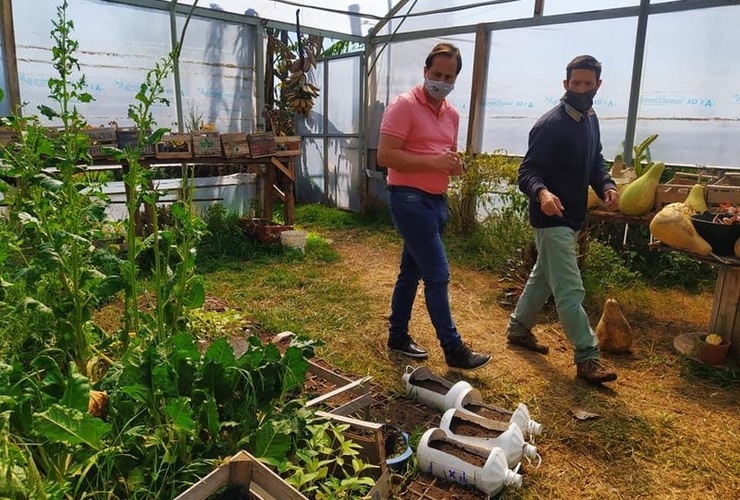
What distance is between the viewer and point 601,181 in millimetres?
3340

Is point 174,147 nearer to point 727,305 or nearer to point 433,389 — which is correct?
point 433,389

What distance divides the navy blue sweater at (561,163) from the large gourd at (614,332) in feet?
2.46

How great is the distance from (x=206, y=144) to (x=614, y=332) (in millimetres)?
4224

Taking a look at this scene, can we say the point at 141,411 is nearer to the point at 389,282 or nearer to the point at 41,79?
the point at 389,282

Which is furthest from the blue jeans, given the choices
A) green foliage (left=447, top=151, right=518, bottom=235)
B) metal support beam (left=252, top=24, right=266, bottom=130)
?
metal support beam (left=252, top=24, right=266, bottom=130)

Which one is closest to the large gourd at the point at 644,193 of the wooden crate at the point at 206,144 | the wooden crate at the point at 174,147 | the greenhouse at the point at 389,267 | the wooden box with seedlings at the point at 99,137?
the greenhouse at the point at 389,267

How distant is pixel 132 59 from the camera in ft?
19.5

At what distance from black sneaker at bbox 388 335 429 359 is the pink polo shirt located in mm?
985

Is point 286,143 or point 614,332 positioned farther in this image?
point 286,143

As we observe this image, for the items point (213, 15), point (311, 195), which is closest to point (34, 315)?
point (213, 15)

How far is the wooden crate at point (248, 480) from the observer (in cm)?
140

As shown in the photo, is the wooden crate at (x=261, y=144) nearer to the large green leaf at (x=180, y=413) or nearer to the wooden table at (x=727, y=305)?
the wooden table at (x=727, y=305)

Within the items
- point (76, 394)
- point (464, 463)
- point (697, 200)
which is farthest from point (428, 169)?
point (76, 394)

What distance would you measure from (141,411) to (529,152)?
2.43 metres
